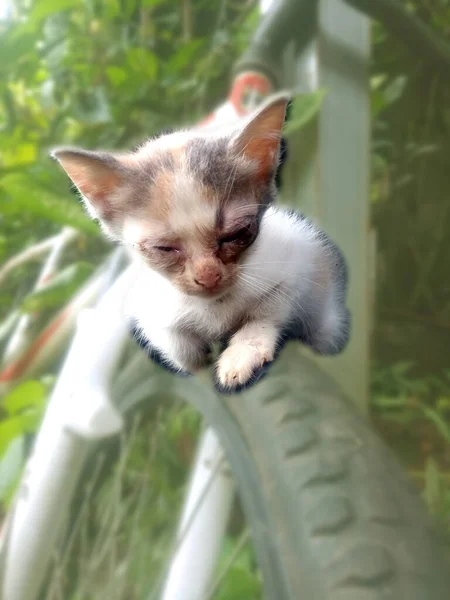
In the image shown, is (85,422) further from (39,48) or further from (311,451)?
(39,48)

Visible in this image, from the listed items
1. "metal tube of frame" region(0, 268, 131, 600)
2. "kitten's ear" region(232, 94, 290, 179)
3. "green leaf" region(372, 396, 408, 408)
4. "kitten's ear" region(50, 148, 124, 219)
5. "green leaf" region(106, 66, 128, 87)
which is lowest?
"kitten's ear" region(50, 148, 124, 219)

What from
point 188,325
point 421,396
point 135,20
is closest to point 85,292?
point 135,20

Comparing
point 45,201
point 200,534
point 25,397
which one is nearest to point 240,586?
point 200,534

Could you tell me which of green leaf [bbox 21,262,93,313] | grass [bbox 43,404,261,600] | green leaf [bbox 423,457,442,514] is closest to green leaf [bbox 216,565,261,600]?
grass [bbox 43,404,261,600]

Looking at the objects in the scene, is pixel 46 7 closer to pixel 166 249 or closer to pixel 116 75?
pixel 116 75

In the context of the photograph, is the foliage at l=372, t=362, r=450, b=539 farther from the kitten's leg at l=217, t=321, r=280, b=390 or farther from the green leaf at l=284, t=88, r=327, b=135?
the kitten's leg at l=217, t=321, r=280, b=390

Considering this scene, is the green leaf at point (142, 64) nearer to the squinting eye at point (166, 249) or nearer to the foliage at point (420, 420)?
the squinting eye at point (166, 249)

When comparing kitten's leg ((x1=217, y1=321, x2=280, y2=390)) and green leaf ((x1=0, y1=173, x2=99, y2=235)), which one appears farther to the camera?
green leaf ((x1=0, y1=173, x2=99, y2=235))
